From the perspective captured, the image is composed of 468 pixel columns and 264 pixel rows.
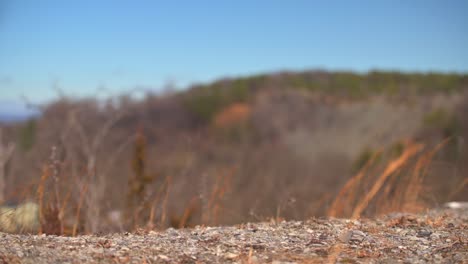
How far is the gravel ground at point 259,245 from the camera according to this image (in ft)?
8.68

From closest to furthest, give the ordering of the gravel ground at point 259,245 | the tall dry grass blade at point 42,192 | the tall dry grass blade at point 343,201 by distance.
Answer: the gravel ground at point 259,245 → the tall dry grass blade at point 42,192 → the tall dry grass blade at point 343,201

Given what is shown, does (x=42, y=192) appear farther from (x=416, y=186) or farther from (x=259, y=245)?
(x=416, y=186)

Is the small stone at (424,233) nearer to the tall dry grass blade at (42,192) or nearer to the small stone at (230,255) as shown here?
the small stone at (230,255)

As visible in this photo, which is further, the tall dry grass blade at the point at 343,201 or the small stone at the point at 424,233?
the tall dry grass blade at the point at 343,201

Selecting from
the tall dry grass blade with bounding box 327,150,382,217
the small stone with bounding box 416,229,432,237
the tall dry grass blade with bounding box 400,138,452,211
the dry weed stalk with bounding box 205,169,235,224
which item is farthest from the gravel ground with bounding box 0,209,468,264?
the tall dry grass blade with bounding box 400,138,452,211

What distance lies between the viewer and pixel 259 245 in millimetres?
2918

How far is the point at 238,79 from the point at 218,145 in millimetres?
21859

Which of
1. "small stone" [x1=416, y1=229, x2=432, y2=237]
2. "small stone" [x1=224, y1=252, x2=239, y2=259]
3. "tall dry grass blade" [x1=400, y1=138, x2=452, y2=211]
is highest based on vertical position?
"tall dry grass blade" [x1=400, y1=138, x2=452, y2=211]

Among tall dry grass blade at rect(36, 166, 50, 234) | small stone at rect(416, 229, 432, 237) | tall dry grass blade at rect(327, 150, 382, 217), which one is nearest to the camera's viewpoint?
small stone at rect(416, 229, 432, 237)

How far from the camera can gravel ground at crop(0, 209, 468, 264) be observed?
8.68 feet

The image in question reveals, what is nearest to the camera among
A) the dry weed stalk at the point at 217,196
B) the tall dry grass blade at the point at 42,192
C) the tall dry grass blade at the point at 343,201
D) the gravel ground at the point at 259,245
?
the gravel ground at the point at 259,245

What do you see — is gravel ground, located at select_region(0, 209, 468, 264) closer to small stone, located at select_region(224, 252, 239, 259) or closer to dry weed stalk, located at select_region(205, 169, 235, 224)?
small stone, located at select_region(224, 252, 239, 259)

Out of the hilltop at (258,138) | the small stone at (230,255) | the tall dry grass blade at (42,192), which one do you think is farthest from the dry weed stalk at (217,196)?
the small stone at (230,255)

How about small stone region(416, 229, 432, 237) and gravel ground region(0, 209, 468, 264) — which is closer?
gravel ground region(0, 209, 468, 264)
